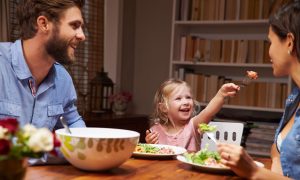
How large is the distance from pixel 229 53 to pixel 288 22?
231 centimetres

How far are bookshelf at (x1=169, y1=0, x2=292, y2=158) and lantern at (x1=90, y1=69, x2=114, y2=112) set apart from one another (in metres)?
0.60

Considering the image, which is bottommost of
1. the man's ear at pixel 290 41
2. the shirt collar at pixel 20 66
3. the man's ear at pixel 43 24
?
the shirt collar at pixel 20 66

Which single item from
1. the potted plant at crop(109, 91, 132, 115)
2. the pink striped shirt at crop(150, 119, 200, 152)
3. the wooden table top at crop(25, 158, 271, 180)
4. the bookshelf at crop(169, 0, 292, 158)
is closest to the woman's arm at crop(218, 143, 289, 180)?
the wooden table top at crop(25, 158, 271, 180)

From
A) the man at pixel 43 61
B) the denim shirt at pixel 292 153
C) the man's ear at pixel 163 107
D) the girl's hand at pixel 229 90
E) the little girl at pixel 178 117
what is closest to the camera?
the denim shirt at pixel 292 153

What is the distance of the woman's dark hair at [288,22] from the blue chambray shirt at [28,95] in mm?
875

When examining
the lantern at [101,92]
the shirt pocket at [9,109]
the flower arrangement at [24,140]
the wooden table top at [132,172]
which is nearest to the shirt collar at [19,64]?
the shirt pocket at [9,109]

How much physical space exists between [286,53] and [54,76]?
0.94 metres

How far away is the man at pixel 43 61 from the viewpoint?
1.57 metres

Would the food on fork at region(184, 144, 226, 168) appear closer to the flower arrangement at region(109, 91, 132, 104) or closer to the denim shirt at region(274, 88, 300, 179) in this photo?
the denim shirt at region(274, 88, 300, 179)

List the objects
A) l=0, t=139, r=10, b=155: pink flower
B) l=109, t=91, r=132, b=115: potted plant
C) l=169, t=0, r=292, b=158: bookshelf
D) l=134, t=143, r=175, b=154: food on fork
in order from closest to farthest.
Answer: l=0, t=139, r=10, b=155: pink flower → l=134, t=143, r=175, b=154: food on fork → l=169, t=0, r=292, b=158: bookshelf → l=109, t=91, r=132, b=115: potted plant

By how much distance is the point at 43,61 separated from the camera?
5.51ft

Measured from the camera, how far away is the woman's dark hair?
4.04 feet

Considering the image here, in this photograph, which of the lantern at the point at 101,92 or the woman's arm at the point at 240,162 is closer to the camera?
the woman's arm at the point at 240,162

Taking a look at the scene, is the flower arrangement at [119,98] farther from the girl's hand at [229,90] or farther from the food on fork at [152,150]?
the food on fork at [152,150]
